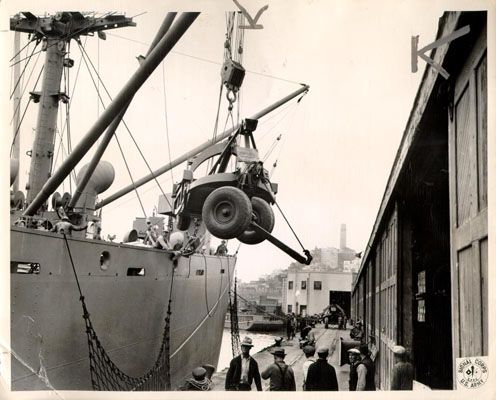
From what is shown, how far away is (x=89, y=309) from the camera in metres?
5.03

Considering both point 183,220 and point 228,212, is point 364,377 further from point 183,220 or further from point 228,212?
point 183,220

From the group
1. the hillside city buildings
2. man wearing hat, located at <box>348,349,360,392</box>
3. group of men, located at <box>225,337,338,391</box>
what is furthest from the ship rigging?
the hillside city buildings

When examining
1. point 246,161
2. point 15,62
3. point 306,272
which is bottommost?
point 306,272

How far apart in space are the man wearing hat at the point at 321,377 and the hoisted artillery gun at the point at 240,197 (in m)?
1.13

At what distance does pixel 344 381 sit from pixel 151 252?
10.8 ft

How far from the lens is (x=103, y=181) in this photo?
6059 millimetres

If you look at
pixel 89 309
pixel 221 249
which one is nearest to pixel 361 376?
pixel 89 309

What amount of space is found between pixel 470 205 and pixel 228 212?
1.85m

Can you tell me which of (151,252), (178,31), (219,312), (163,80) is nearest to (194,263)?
(151,252)

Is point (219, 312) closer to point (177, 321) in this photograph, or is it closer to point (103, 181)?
point (177, 321)

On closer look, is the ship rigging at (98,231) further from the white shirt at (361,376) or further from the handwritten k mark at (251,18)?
the white shirt at (361,376)

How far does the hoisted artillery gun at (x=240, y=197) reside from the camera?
385cm

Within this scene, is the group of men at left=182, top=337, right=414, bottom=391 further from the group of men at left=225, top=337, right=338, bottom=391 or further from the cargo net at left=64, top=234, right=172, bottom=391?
the cargo net at left=64, top=234, right=172, bottom=391

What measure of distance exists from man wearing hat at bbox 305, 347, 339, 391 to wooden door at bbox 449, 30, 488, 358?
82cm
